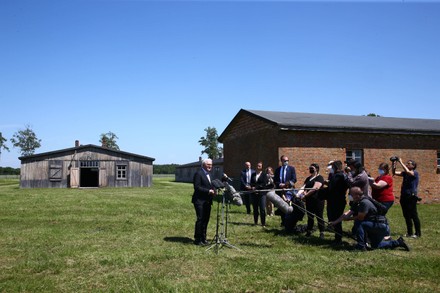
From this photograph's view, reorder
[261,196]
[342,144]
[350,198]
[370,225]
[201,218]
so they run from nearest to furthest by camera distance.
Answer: [370,225], [201,218], [350,198], [261,196], [342,144]

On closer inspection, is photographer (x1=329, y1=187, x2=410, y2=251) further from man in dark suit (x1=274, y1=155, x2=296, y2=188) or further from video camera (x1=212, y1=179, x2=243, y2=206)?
man in dark suit (x1=274, y1=155, x2=296, y2=188)

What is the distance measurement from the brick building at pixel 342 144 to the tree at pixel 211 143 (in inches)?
2626

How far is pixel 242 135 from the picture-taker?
78.1ft

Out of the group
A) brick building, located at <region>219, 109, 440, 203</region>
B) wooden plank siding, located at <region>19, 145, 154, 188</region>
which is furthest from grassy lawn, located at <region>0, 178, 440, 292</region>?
wooden plank siding, located at <region>19, 145, 154, 188</region>

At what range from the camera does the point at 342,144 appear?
63.6 ft

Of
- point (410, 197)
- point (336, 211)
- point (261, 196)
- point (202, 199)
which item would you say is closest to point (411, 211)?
point (410, 197)

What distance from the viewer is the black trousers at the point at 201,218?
8320 mm

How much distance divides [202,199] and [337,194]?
3355mm

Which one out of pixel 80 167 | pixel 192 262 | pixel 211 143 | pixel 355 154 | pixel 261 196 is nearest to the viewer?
pixel 192 262

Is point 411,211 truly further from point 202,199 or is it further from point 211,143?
point 211,143

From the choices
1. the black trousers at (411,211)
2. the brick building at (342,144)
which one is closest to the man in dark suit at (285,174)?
the black trousers at (411,211)

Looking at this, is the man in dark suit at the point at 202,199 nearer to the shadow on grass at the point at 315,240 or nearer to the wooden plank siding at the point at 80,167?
the shadow on grass at the point at 315,240

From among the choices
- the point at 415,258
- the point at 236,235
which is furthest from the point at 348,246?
the point at 236,235

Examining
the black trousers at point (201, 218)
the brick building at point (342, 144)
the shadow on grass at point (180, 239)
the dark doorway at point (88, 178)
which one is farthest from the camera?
the dark doorway at point (88, 178)
